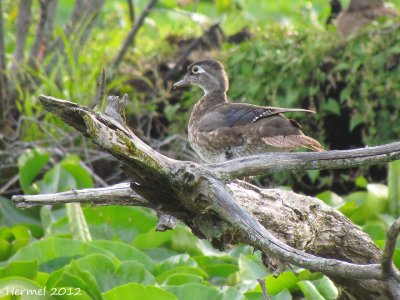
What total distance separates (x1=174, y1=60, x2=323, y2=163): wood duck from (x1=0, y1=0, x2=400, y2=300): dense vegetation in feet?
1.79

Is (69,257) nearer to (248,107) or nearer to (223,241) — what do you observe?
(248,107)

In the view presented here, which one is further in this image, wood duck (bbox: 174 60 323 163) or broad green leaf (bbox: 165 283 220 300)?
wood duck (bbox: 174 60 323 163)

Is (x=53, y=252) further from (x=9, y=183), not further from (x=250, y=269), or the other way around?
(x=9, y=183)

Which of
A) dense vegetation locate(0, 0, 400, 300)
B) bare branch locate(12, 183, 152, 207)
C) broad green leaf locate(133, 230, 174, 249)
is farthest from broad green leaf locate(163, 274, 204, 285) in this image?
bare branch locate(12, 183, 152, 207)

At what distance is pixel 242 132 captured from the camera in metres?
4.47

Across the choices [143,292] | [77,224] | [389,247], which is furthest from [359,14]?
[389,247]

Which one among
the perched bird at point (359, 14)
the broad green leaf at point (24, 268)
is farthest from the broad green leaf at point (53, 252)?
the perched bird at point (359, 14)

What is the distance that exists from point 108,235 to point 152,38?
3199mm

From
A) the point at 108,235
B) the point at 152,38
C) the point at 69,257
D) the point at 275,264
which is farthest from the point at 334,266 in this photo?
the point at 152,38

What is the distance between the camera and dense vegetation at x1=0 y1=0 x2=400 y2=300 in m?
4.40

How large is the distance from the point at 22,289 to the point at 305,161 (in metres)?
1.33

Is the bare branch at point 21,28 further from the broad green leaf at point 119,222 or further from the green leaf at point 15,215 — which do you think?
the broad green leaf at point 119,222

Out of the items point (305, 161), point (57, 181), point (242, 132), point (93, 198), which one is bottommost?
point (57, 181)

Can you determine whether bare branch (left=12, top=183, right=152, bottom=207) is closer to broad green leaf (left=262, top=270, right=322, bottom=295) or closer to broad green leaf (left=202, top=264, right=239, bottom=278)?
broad green leaf (left=262, top=270, right=322, bottom=295)
